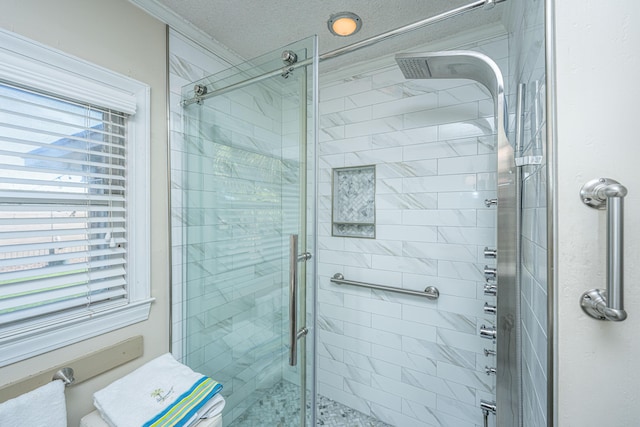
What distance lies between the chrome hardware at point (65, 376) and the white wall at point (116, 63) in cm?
4

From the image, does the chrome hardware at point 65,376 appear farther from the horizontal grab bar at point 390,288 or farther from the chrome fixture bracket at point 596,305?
the chrome fixture bracket at point 596,305

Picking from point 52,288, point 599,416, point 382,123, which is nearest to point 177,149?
point 52,288

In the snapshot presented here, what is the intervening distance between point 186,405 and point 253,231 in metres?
0.72

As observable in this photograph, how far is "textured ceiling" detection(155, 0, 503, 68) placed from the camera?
51.2 inches

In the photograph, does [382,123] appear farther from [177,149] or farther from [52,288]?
[52,288]

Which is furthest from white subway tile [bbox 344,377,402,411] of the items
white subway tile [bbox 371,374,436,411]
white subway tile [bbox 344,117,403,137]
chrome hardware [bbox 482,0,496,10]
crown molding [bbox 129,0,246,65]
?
crown molding [bbox 129,0,246,65]

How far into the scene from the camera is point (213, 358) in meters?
1.40

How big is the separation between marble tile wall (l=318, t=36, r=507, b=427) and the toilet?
1.05 metres

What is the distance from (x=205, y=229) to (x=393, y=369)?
148 centimetres

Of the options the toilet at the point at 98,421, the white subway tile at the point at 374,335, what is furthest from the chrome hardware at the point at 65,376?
Answer: the white subway tile at the point at 374,335

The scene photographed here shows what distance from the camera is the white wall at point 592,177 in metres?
0.53

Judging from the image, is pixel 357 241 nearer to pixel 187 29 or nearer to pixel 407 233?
pixel 407 233

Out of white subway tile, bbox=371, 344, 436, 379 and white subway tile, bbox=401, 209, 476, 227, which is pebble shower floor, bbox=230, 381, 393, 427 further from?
white subway tile, bbox=401, 209, 476, 227

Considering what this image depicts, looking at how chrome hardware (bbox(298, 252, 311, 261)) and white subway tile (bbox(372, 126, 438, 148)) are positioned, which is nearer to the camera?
chrome hardware (bbox(298, 252, 311, 261))
